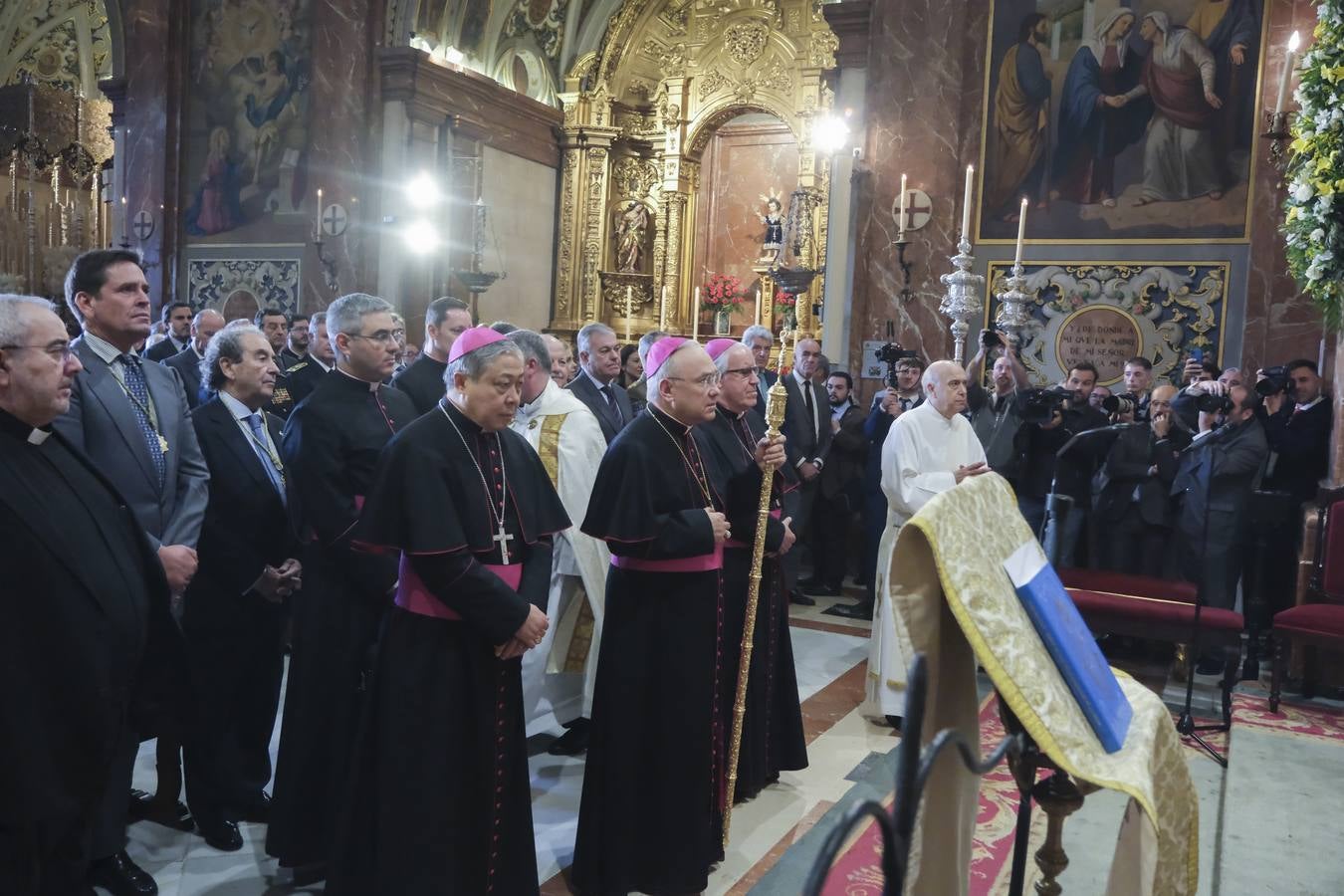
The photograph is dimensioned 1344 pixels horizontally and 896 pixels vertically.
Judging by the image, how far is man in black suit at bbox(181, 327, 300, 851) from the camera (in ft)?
13.7

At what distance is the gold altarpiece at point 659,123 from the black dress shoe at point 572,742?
404 inches

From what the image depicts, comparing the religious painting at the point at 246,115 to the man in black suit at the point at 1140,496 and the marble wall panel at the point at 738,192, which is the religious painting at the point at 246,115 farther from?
the man in black suit at the point at 1140,496

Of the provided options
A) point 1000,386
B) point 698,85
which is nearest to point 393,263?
point 698,85

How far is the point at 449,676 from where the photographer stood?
3.24 metres

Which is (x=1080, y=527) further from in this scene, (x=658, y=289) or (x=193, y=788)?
(x=658, y=289)

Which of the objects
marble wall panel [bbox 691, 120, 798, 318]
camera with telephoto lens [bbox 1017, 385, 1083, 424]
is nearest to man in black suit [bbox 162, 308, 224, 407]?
camera with telephoto lens [bbox 1017, 385, 1083, 424]

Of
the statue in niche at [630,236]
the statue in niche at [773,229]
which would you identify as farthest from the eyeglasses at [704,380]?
the statue in niche at [630,236]

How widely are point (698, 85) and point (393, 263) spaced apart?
17.8 ft

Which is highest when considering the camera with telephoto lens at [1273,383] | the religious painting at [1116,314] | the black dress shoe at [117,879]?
the religious painting at [1116,314]

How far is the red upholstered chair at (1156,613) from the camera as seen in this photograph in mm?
5816

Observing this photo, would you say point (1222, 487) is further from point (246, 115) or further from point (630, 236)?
point (246, 115)

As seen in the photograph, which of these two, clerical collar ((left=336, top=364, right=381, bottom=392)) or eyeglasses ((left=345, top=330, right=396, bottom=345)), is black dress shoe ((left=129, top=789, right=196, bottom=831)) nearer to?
clerical collar ((left=336, top=364, right=381, bottom=392))

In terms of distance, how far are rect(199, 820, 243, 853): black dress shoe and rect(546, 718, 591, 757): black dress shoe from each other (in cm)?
160

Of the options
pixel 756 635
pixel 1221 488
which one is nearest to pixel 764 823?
pixel 756 635
